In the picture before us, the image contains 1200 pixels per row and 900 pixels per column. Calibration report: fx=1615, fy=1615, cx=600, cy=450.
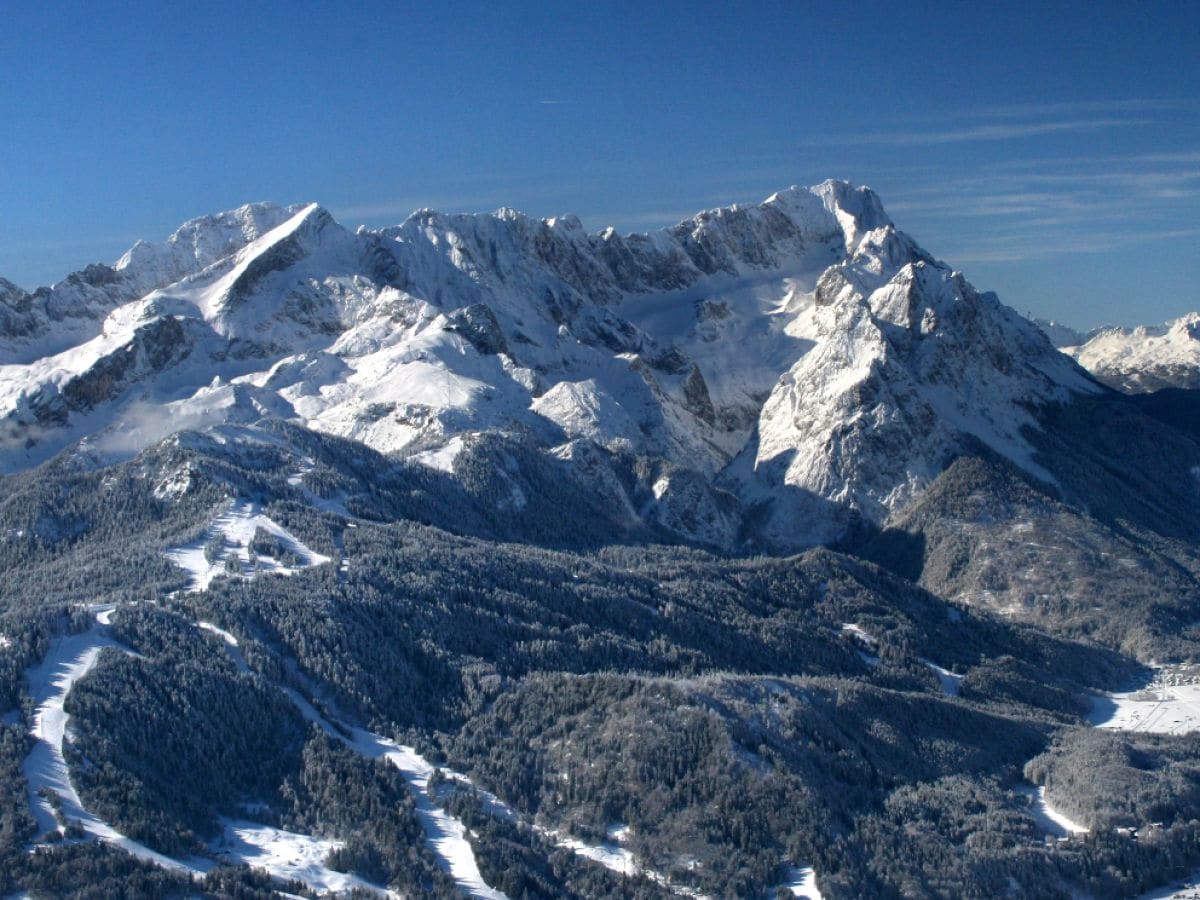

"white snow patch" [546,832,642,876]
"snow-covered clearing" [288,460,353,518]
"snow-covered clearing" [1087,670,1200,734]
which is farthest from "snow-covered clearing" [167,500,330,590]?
"snow-covered clearing" [1087,670,1200,734]

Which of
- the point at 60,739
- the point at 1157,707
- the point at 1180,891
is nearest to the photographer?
the point at 60,739

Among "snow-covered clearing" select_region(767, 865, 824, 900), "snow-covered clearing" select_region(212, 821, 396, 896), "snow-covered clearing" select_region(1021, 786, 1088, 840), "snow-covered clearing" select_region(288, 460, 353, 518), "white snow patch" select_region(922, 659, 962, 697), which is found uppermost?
"snow-covered clearing" select_region(288, 460, 353, 518)

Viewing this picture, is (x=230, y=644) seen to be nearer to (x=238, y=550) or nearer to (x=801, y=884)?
(x=238, y=550)

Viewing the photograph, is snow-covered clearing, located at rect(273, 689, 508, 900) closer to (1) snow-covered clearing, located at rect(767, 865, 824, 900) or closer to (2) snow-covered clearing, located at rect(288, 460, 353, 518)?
(1) snow-covered clearing, located at rect(767, 865, 824, 900)

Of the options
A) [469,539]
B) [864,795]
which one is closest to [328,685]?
[864,795]

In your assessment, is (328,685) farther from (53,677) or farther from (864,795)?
(864,795)

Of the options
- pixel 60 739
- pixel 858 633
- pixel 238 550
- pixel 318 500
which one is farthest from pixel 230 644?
pixel 858 633
